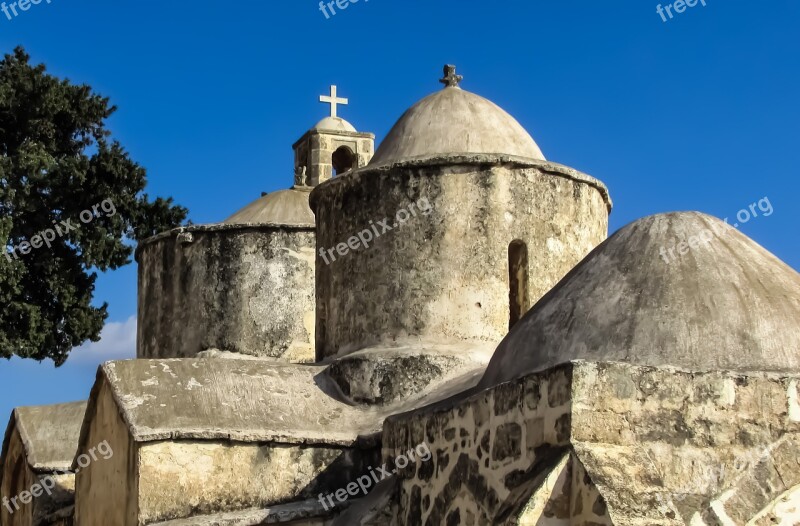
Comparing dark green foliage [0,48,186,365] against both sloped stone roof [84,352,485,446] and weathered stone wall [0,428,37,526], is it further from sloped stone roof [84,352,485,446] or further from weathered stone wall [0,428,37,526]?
sloped stone roof [84,352,485,446]

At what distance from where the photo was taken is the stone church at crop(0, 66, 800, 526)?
6891 mm

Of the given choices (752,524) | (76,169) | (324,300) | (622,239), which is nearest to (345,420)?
(324,300)

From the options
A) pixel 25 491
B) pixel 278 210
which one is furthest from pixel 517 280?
pixel 25 491

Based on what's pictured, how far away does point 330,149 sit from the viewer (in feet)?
55.7

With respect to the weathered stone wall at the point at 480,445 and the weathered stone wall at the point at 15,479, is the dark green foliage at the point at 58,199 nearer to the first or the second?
the weathered stone wall at the point at 15,479

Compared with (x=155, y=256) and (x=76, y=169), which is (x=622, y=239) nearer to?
(x=155, y=256)

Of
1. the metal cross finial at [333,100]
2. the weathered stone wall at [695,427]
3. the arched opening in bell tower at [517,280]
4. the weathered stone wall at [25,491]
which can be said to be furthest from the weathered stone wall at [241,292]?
the weathered stone wall at [695,427]

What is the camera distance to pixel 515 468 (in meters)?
7.52

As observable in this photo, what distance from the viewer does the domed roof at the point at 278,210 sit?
50.1 ft

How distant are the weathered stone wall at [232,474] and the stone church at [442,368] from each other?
0.02 meters

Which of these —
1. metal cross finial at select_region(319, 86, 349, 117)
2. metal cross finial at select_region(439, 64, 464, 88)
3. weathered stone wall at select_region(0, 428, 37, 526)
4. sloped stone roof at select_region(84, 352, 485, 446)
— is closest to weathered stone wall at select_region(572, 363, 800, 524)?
sloped stone roof at select_region(84, 352, 485, 446)

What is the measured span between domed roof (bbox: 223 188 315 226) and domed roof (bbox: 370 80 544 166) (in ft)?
9.03

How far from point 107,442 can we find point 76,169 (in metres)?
8.72

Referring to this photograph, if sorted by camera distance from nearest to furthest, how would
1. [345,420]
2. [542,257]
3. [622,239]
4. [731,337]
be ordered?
[731,337] < [622,239] < [345,420] < [542,257]
